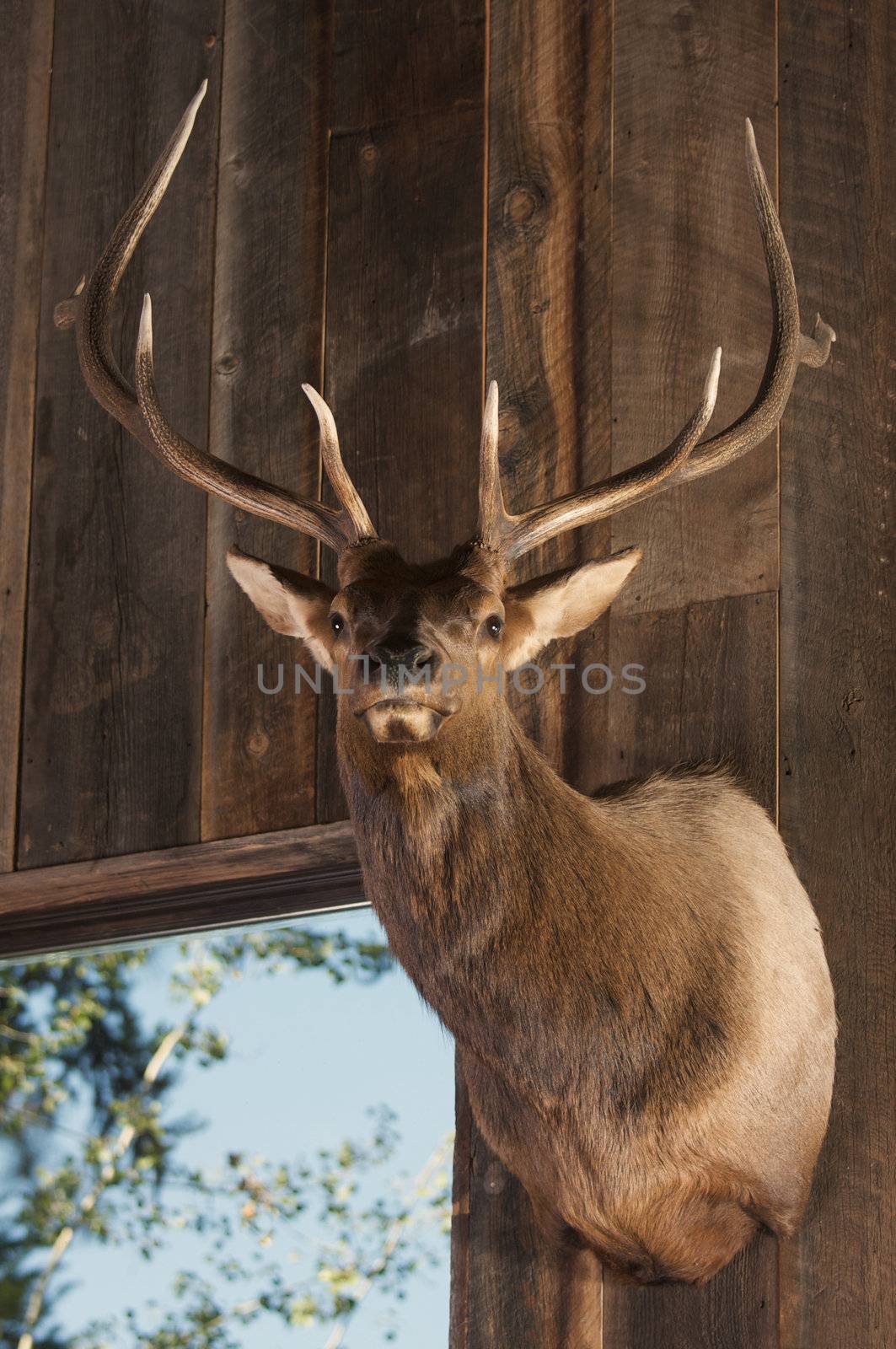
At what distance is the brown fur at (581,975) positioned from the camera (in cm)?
231

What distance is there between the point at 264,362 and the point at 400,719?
4.86 ft

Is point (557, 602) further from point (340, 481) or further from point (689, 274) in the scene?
point (689, 274)

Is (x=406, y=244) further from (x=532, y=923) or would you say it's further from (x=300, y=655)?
(x=532, y=923)

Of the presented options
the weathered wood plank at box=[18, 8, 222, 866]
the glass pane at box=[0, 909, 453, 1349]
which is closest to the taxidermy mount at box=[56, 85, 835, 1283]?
the glass pane at box=[0, 909, 453, 1349]

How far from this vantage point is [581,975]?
232 cm

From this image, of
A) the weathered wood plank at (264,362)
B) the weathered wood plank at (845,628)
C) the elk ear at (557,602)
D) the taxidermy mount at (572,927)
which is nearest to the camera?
the taxidermy mount at (572,927)

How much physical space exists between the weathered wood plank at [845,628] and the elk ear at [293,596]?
753 millimetres

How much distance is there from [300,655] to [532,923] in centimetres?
110

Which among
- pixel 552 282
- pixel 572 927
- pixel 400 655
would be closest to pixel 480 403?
pixel 552 282

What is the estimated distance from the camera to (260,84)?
12.0ft

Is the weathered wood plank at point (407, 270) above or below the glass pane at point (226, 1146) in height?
above

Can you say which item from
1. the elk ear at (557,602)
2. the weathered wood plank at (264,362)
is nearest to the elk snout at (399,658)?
the elk ear at (557,602)

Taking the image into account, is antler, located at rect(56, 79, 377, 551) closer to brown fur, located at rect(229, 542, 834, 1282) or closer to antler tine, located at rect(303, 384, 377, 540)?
antler tine, located at rect(303, 384, 377, 540)

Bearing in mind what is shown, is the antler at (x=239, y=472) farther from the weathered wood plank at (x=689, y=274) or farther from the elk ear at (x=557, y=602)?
the weathered wood plank at (x=689, y=274)
